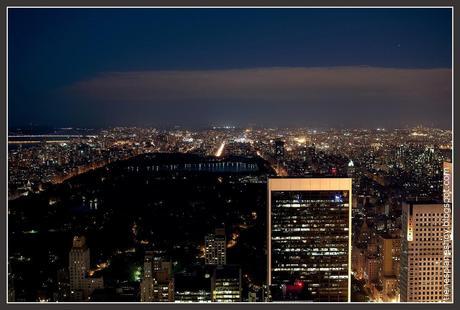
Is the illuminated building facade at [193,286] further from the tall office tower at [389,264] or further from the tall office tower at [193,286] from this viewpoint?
the tall office tower at [389,264]

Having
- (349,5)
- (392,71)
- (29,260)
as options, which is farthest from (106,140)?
(349,5)

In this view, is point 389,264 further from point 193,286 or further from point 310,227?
point 193,286

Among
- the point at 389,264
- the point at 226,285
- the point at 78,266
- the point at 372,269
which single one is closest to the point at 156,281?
the point at 226,285

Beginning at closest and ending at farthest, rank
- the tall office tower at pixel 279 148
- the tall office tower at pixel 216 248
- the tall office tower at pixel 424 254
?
1. the tall office tower at pixel 424 254
2. the tall office tower at pixel 279 148
3. the tall office tower at pixel 216 248

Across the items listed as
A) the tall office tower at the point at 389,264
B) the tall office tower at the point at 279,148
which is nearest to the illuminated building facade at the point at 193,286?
the tall office tower at the point at 279,148

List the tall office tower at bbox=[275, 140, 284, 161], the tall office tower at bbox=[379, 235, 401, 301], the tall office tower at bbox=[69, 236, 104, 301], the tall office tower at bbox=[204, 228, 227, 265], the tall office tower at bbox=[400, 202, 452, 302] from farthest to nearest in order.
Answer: the tall office tower at bbox=[204, 228, 227, 265] → the tall office tower at bbox=[275, 140, 284, 161] → the tall office tower at bbox=[379, 235, 401, 301] → the tall office tower at bbox=[69, 236, 104, 301] → the tall office tower at bbox=[400, 202, 452, 302]

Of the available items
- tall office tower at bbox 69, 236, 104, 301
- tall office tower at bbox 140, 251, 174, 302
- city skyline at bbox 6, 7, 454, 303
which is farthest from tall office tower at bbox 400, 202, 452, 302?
tall office tower at bbox 69, 236, 104, 301

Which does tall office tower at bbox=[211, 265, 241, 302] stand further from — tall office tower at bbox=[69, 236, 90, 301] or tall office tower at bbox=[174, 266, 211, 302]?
tall office tower at bbox=[69, 236, 90, 301]
